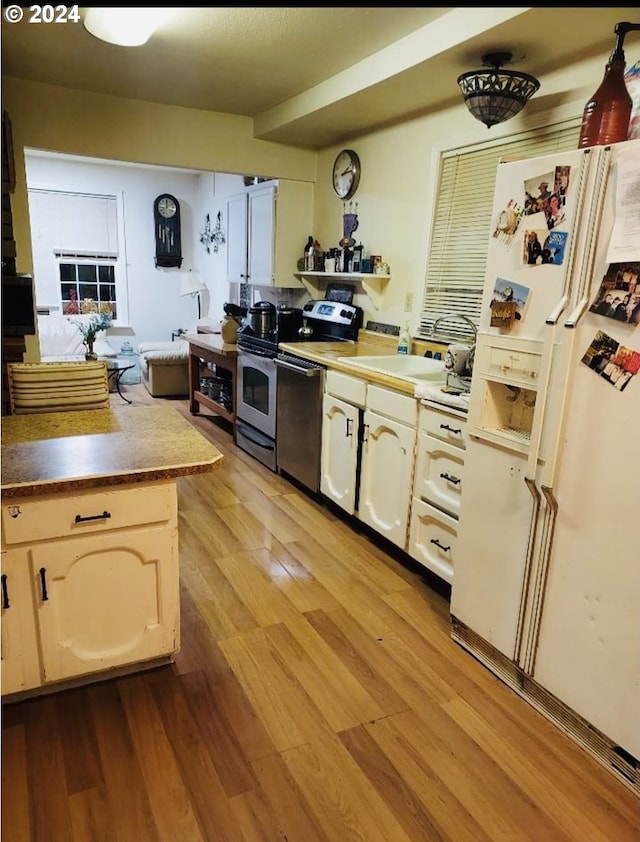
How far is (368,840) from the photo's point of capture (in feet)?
4.75

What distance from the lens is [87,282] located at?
23.4 feet

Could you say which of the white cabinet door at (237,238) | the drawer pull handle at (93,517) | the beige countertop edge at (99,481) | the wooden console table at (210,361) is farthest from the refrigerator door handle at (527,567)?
the white cabinet door at (237,238)

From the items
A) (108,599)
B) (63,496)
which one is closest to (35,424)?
(63,496)

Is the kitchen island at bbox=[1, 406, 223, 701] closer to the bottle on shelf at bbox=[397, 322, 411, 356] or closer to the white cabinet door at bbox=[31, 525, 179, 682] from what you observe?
the white cabinet door at bbox=[31, 525, 179, 682]

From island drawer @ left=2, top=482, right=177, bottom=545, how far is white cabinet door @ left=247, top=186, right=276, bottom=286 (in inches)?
125

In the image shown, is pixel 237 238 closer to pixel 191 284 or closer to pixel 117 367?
pixel 117 367

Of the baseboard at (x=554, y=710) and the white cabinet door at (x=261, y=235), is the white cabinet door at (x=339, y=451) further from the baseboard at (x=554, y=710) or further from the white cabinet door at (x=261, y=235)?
the white cabinet door at (x=261, y=235)

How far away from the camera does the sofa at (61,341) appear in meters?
6.27

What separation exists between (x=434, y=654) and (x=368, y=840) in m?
0.81

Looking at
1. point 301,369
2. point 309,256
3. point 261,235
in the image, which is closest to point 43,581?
point 301,369

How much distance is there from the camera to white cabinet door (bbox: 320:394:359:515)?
122 inches

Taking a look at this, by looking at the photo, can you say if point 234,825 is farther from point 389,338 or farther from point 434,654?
point 389,338

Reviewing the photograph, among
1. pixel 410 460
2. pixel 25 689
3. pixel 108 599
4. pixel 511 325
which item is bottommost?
pixel 25 689

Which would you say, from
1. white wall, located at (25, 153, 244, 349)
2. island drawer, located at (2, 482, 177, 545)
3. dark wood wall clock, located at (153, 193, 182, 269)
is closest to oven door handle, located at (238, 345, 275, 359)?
island drawer, located at (2, 482, 177, 545)
